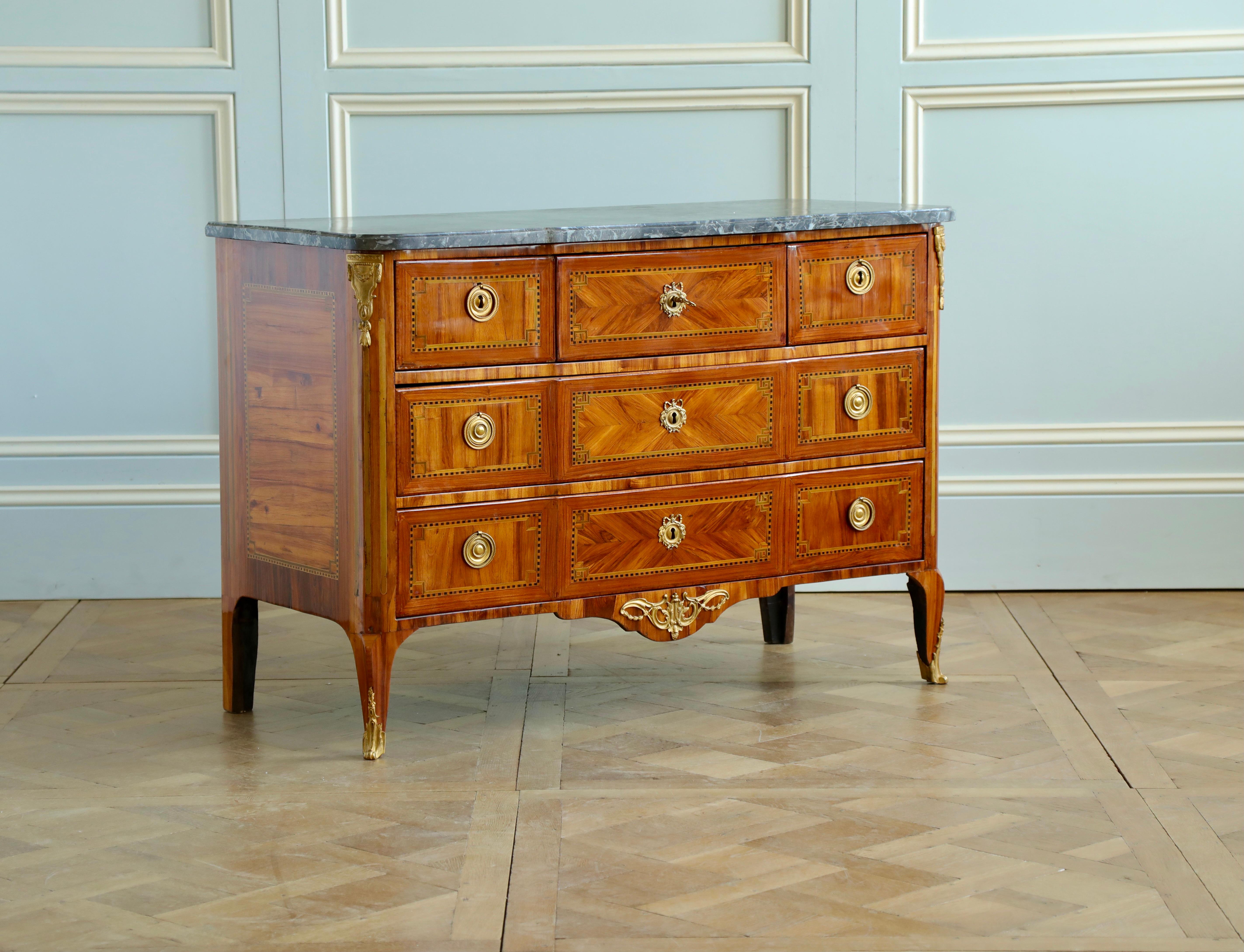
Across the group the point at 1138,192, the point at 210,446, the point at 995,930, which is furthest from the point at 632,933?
the point at 1138,192

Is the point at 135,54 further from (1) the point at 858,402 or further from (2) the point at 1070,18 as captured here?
(2) the point at 1070,18

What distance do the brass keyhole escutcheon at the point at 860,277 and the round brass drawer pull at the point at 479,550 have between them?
89 cm

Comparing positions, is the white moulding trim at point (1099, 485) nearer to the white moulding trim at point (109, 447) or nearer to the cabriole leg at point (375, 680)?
the cabriole leg at point (375, 680)

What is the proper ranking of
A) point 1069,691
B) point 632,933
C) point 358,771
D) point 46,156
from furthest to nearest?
point 46,156 → point 1069,691 → point 358,771 → point 632,933

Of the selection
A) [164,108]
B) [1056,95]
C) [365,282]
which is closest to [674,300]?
[365,282]

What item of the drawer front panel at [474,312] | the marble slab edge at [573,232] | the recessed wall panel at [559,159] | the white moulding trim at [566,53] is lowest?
the drawer front panel at [474,312]

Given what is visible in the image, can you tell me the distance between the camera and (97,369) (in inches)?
159

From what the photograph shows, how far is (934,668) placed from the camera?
3279 mm

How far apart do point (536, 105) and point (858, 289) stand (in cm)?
127

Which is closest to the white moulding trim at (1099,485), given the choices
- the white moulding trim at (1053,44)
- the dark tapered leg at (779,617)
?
the dark tapered leg at (779,617)

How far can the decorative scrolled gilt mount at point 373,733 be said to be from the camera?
2828mm

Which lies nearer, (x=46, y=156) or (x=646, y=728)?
(x=646, y=728)

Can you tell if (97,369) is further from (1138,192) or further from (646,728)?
(1138,192)

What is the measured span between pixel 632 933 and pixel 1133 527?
2.46 meters
